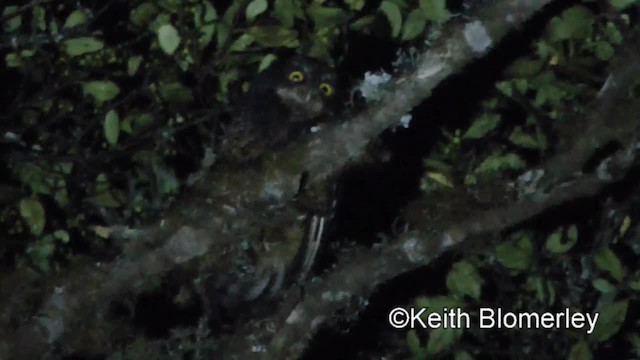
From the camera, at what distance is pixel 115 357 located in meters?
2.38

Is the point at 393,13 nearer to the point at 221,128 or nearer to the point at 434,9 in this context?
the point at 434,9

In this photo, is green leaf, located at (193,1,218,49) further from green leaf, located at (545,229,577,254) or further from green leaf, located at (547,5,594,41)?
green leaf, located at (545,229,577,254)

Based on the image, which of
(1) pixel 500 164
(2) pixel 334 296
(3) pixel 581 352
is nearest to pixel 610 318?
(3) pixel 581 352

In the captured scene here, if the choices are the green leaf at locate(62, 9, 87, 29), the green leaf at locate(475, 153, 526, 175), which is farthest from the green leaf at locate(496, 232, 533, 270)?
the green leaf at locate(62, 9, 87, 29)

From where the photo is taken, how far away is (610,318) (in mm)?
2082

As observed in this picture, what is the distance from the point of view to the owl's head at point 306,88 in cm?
284

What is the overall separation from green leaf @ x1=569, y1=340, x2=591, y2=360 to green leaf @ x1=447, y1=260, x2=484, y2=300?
277 mm

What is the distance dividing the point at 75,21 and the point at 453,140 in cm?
120

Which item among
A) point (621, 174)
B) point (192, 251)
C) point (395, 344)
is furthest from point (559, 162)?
point (395, 344)

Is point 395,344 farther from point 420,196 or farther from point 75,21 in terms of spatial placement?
point 75,21

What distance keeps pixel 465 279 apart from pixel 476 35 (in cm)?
87

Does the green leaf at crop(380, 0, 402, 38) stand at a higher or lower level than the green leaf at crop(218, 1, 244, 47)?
higher

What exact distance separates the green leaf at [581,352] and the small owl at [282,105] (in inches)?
41.1

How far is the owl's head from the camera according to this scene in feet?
9.33
